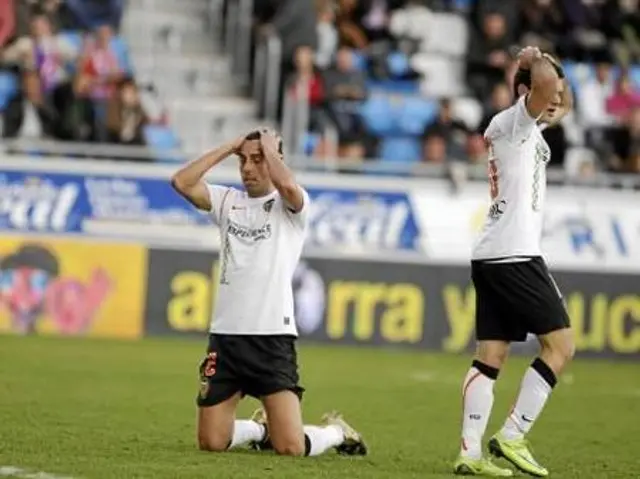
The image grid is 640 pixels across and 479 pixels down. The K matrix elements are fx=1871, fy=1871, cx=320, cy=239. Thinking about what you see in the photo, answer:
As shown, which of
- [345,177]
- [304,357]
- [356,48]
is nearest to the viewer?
[304,357]

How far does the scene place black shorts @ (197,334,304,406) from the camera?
36.0 ft

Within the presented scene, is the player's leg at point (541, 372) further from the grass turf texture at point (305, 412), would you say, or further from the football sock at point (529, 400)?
the grass turf texture at point (305, 412)

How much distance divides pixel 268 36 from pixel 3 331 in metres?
6.14

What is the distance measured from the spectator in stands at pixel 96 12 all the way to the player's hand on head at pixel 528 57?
14.9 m

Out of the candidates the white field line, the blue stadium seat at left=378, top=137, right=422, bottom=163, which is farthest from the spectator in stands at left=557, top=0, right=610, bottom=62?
the white field line

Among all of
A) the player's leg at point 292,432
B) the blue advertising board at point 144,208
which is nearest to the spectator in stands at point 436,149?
the blue advertising board at point 144,208

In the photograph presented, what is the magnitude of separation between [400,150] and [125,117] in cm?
382

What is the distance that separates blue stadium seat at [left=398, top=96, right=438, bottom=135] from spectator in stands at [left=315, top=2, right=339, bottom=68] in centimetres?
136

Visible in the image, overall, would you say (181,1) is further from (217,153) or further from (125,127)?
(217,153)

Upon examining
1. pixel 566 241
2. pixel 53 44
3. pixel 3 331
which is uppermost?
pixel 53 44

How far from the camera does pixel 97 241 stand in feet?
69.6

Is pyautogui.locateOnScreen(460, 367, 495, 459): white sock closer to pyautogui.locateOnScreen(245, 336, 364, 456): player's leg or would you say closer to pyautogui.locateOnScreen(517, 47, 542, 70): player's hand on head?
pyautogui.locateOnScreen(245, 336, 364, 456): player's leg

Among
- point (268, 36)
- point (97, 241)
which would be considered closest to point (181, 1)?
point (268, 36)

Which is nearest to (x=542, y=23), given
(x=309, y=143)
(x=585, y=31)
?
(x=585, y=31)
